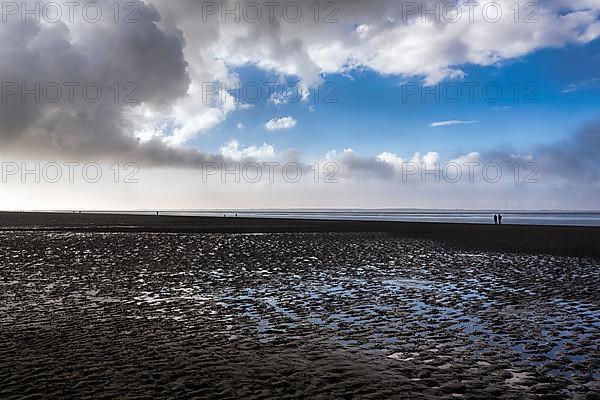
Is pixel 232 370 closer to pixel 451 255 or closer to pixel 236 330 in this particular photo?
pixel 236 330

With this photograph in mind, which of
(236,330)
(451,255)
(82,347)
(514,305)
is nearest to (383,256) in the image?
(451,255)

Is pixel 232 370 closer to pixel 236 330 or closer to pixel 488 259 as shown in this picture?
pixel 236 330

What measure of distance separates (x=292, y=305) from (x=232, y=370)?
6.85m

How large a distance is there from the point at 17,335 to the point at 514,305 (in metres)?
14.7

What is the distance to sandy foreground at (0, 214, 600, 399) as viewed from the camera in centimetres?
856

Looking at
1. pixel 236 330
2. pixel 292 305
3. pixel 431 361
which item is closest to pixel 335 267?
pixel 292 305

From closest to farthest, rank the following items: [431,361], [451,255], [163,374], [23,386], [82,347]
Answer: [23,386], [163,374], [431,361], [82,347], [451,255]

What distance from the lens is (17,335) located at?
1208 centimetres

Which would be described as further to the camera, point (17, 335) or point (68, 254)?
point (68, 254)

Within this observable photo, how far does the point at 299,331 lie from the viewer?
1265 centimetres

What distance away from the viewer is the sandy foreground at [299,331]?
28.1 ft

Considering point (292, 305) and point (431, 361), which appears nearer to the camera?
point (431, 361)

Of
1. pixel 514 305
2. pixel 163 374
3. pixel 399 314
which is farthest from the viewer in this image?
pixel 514 305

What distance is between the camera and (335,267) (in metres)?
26.4
